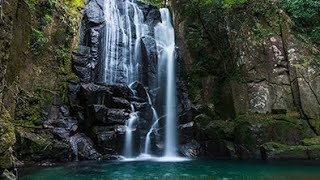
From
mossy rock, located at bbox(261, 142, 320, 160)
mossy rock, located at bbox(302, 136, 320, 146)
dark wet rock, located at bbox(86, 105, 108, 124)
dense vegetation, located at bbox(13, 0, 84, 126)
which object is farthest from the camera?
dark wet rock, located at bbox(86, 105, 108, 124)

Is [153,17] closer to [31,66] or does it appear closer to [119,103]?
[119,103]

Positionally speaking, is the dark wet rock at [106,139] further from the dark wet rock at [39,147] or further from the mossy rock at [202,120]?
the mossy rock at [202,120]

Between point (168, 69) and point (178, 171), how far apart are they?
7.26 m

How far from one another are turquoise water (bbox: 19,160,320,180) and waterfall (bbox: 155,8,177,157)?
8.06ft

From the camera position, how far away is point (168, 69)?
54.9 feet

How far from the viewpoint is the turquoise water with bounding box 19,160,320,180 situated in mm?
9297

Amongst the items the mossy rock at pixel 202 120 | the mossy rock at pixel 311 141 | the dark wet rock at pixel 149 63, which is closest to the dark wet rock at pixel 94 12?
the dark wet rock at pixel 149 63

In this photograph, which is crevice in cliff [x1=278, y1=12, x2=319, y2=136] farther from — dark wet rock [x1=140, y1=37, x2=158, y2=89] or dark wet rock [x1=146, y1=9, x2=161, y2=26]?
dark wet rock [x1=146, y1=9, x2=161, y2=26]

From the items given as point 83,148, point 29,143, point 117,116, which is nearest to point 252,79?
point 117,116

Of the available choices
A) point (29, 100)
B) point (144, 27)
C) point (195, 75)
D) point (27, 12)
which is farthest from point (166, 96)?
point (27, 12)

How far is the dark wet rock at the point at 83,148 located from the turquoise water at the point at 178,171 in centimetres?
102

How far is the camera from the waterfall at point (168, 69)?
1474 centimetres

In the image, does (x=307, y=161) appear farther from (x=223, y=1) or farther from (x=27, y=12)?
(x=27, y=12)

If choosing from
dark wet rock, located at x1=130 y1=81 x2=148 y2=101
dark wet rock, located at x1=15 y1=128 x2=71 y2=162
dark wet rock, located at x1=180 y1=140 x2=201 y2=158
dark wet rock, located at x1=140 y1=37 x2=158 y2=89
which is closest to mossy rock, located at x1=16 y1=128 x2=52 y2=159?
dark wet rock, located at x1=15 y1=128 x2=71 y2=162
